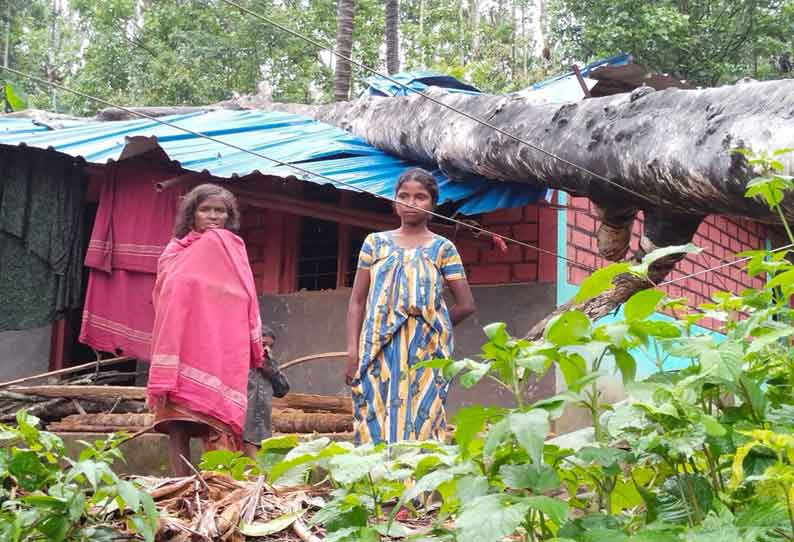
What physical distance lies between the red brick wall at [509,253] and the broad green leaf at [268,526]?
181 inches

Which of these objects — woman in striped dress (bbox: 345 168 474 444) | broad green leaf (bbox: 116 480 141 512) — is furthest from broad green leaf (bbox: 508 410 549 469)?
woman in striped dress (bbox: 345 168 474 444)

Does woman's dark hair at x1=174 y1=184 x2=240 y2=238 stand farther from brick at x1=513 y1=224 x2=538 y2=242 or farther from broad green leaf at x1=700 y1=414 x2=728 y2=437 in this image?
broad green leaf at x1=700 y1=414 x2=728 y2=437

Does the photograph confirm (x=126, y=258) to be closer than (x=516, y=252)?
Yes

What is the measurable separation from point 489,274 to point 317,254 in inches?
58.1

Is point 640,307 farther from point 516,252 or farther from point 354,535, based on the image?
point 516,252

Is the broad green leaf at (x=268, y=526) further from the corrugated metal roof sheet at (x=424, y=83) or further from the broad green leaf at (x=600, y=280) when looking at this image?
the corrugated metal roof sheet at (x=424, y=83)

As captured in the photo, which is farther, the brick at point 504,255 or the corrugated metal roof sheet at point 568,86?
the brick at point 504,255

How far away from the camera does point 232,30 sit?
1827cm

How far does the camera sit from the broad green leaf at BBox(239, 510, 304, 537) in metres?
2.70

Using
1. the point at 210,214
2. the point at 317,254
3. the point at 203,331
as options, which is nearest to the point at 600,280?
the point at 203,331

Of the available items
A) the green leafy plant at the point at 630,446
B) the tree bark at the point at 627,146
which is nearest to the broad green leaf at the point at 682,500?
the green leafy plant at the point at 630,446

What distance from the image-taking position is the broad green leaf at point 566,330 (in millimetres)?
1816

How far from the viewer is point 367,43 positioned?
18.6 metres

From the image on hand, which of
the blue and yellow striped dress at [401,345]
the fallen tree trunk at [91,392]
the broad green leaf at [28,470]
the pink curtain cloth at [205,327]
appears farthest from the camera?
the fallen tree trunk at [91,392]
